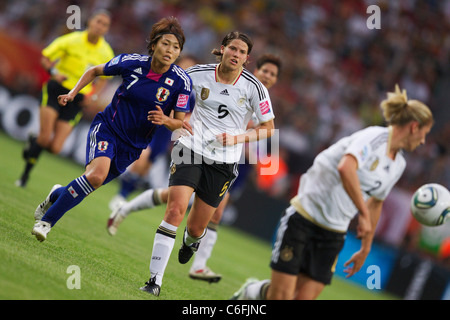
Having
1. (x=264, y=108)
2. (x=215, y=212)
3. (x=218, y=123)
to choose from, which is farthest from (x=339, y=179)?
(x=215, y=212)

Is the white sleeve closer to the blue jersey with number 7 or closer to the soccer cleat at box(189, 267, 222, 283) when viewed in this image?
the blue jersey with number 7

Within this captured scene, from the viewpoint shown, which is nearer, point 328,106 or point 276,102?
point 276,102

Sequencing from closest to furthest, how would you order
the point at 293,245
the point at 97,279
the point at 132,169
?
the point at 293,245 → the point at 97,279 → the point at 132,169

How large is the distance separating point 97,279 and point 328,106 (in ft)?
48.4

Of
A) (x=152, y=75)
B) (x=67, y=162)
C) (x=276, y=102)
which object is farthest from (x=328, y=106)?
(x=152, y=75)

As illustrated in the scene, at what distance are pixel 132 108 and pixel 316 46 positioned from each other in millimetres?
15479

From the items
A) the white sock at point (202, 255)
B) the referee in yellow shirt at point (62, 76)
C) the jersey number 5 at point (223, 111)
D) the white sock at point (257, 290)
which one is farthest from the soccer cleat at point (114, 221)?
the white sock at point (257, 290)

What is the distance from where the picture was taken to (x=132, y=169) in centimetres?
1165

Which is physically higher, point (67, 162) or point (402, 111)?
point (402, 111)

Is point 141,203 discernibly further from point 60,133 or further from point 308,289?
point 308,289

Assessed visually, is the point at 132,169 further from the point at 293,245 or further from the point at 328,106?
the point at 328,106

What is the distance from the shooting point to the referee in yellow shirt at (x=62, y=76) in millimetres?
10828

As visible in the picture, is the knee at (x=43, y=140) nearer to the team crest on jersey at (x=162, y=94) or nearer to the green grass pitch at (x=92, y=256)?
the green grass pitch at (x=92, y=256)

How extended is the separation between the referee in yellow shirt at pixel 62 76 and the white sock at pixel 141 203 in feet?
7.28
